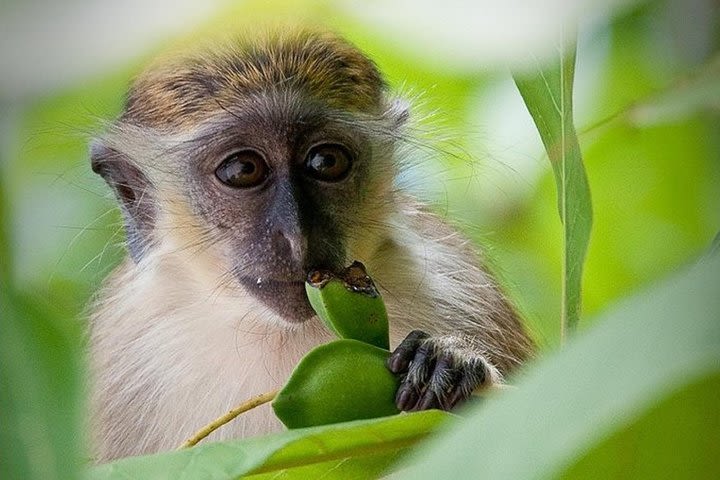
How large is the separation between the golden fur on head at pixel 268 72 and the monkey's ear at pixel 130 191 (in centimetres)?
11

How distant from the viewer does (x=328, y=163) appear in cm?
105

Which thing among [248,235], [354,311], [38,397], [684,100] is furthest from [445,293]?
[38,397]

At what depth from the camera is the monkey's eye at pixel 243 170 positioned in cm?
101

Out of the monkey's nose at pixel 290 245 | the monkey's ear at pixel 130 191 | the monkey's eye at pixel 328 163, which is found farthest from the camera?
the monkey's ear at pixel 130 191

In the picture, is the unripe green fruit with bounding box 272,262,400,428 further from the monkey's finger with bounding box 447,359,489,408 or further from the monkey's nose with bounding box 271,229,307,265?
the monkey's nose with bounding box 271,229,307,265

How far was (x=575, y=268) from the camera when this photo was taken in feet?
1.89

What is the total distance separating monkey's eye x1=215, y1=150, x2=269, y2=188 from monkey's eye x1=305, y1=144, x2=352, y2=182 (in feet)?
0.16

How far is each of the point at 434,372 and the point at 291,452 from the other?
0.89 feet

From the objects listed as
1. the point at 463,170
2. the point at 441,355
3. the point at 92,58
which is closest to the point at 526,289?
the point at 463,170

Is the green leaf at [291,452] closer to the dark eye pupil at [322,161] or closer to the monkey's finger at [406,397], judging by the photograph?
the monkey's finger at [406,397]

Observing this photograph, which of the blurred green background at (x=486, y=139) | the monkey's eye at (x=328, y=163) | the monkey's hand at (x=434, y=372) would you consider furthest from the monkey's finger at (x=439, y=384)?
the monkey's eye at (x=328, y=163)

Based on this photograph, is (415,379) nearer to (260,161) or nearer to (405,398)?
(405,398)

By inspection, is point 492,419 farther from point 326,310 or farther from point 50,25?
point 50,25

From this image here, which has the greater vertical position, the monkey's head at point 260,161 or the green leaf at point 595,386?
the monkey's head at point 260,161
